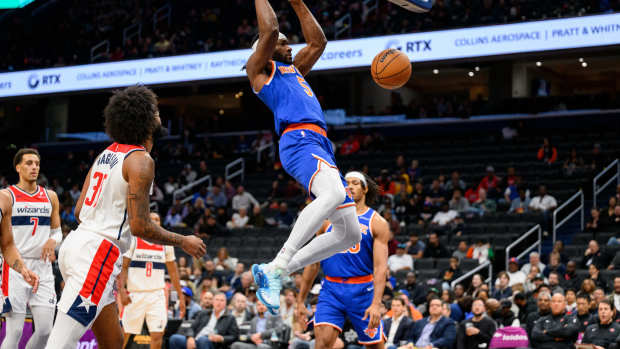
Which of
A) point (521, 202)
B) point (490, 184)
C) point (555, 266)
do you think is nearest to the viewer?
point (555, 266)

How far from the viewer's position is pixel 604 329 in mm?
9992

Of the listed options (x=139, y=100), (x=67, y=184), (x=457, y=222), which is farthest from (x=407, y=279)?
(x=67, y=184)

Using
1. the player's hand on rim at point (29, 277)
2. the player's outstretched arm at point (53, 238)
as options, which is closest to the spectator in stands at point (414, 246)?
the player's outstretched arm at point (53, 238)

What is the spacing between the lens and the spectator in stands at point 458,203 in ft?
55.1

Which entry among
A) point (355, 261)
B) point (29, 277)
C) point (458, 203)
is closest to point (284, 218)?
point (458, 203)

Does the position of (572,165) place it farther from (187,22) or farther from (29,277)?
(187,22)

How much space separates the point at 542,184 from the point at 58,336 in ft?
46.3

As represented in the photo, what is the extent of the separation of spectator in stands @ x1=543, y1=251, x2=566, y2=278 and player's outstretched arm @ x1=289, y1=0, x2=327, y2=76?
8.34m

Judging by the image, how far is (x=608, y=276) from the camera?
11953 millimetres

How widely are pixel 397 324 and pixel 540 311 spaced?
1.98 meters

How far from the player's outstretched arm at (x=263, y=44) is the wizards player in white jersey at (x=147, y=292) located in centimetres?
459

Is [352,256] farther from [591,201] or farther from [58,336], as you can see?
[591,201]

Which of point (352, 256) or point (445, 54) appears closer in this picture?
point (352, 256)

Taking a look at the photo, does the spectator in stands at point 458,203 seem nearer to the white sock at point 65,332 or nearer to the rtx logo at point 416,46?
the rtx logo at point 416,46
